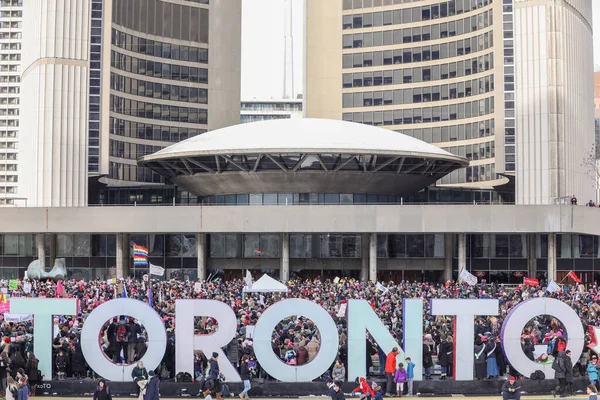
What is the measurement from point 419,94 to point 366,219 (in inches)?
1234

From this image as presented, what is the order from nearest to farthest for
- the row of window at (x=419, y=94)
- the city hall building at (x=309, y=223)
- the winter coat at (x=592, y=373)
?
the winter coat at (x=592, y=373) < the city hall building at (x=309, y=223) < the row of window at (x=419, y=94)

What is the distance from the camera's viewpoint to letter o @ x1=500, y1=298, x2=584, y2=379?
29375 mm

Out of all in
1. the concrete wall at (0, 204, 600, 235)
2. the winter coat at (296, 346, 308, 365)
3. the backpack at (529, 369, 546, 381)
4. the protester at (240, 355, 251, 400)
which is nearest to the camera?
the protester at (240, 355, 251, 400)

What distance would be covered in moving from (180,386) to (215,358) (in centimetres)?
184

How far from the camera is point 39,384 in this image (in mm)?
29000

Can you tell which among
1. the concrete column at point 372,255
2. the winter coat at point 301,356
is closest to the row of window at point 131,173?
the concrete column at point 372,255

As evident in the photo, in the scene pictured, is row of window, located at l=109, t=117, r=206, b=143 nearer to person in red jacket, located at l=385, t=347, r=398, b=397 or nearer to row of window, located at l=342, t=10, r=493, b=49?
row of window, located at l=342, t=10, r=493, b=49

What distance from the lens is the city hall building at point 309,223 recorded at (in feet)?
233

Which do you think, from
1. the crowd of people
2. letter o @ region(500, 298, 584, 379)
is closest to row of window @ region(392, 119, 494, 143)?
the crowd of people

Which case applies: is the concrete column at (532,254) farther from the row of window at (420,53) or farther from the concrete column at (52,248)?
the concrete column at (52,248)

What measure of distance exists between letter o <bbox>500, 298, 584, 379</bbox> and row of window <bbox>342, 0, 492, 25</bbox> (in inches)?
2627

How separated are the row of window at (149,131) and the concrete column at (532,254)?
42668 millimetres

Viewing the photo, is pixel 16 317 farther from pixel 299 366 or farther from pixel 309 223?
pixel 309 223

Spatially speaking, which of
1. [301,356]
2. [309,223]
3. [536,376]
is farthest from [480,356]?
[309,223]
